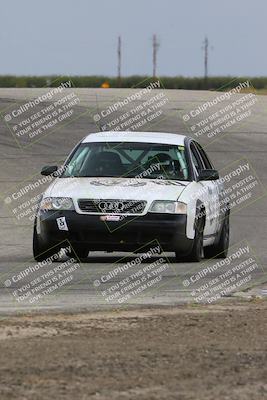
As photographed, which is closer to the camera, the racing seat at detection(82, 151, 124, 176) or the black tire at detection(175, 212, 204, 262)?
the black tire at detection(175, 212, 204, 262)

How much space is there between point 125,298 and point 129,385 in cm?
485

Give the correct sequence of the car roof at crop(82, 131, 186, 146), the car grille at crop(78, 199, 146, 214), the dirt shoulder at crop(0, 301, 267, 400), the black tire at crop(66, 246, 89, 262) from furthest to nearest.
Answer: the car roof at crop(82, 131, 186, 146), the black tire at crop(66, 246, 89, 262), the car grille at crop(78, 199, 146, 214), the dirt shoulder at crop(0, 301, 267, 400)

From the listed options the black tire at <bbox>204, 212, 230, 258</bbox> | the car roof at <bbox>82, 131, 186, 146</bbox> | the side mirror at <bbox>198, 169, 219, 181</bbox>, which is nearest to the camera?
the side mirror at <bbox>198, 169, 219, 181</bbox>

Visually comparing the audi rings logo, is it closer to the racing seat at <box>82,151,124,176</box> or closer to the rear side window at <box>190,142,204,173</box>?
the racing seat at <box>82,151,124,176</box>

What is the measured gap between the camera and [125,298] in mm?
12586

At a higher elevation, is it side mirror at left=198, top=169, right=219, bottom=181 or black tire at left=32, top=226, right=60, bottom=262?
side mirror at left=198, top=169, right=219, bottom=181

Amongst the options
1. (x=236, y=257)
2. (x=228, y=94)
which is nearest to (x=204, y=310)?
(x=236, y=257)

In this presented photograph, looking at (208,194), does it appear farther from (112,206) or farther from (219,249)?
(112,206)

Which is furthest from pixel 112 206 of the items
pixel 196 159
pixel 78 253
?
pixel 196 159

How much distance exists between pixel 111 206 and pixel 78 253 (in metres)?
1.21

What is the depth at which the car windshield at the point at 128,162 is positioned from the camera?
17.0 metres

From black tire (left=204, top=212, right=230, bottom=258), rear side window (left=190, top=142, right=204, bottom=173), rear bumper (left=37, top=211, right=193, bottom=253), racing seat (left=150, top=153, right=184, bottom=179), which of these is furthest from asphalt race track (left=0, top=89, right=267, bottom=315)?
rear side window (left=190, top=142, right=204, bottom=173)

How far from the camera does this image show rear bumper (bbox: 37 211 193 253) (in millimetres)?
16094

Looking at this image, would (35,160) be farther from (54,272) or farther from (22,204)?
(54,272)
